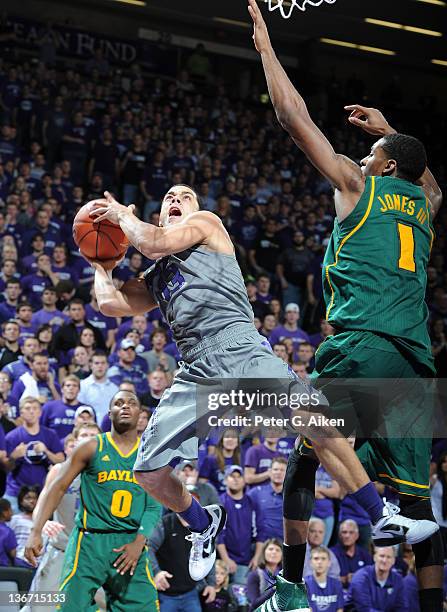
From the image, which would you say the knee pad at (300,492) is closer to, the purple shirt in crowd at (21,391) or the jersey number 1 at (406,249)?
the jersey number 1 at (406,249)

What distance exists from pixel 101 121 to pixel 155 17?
453 centimetres

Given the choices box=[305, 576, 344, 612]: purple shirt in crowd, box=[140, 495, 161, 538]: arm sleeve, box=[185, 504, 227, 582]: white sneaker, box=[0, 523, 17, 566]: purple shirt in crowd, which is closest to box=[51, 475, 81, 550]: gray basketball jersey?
box=[0, 523, 17, 566]: purple shirt in crowd

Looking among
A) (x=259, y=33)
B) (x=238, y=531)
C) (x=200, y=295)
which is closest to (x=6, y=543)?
(x=238, y=531)

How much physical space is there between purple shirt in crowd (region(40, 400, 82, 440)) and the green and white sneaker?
4.54 m

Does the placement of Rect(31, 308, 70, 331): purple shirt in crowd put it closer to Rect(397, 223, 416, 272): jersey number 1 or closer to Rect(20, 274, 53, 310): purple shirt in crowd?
Rect(20, 274, 53, 310): purple shirt in crowd

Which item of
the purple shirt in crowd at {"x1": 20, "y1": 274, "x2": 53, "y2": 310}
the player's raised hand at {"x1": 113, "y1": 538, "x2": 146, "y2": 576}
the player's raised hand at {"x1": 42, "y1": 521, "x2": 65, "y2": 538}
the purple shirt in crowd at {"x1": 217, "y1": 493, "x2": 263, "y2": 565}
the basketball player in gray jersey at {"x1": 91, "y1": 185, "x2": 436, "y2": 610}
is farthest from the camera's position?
the purple shirt in crowd at {"x1": 20, "y1": 274, "x2": 53, "y2": 310}

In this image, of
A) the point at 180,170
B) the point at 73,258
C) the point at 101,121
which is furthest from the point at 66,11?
the point at 73,258

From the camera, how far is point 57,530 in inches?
248

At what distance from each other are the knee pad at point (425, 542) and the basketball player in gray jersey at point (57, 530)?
292 cm

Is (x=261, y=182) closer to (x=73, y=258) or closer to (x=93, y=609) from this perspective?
(x=73, y=258)

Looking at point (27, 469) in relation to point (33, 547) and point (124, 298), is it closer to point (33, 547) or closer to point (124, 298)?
point (33, 547)

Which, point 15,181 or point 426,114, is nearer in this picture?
point 15,181

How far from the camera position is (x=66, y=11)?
17.9 m

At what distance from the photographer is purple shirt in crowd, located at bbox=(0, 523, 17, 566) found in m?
7.31
